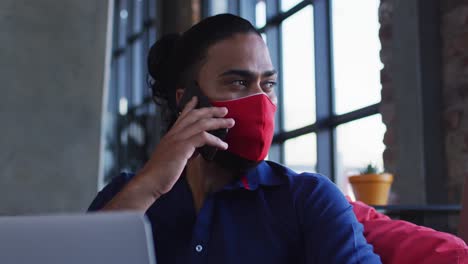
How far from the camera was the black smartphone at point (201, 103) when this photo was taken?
130cm

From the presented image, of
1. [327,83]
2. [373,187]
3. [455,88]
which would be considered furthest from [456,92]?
[327,83]

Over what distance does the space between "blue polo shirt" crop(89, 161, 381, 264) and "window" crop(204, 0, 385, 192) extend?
1.87 meters

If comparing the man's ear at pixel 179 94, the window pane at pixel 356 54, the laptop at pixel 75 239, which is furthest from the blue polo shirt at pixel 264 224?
the window pane at pixel 356 54

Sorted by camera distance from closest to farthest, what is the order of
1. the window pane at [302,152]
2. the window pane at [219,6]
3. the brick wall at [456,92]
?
1. the brick wall at [456,92]
2. the window pane at [302,152]
3. the window pane at [219,6]

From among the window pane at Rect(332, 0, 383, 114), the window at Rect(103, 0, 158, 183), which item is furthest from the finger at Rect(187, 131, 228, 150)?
the window at Rect(103, 0, 158, 183)

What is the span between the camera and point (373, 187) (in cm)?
244

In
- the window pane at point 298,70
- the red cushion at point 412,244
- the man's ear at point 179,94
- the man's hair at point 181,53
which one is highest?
the window pane at point 298,70

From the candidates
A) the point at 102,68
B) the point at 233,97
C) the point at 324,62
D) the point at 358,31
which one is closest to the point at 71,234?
the point at 233,97

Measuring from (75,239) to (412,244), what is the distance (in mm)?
722

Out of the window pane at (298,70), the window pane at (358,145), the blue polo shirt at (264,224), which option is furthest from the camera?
the window pane at (298,70)

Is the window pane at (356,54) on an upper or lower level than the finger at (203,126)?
upper

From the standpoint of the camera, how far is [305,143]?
13.4ft

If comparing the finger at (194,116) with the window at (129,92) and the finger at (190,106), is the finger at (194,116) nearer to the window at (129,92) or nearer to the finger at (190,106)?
the finger at (190,106)

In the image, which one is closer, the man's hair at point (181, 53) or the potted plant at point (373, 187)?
the man's hair at point (181, 53)
